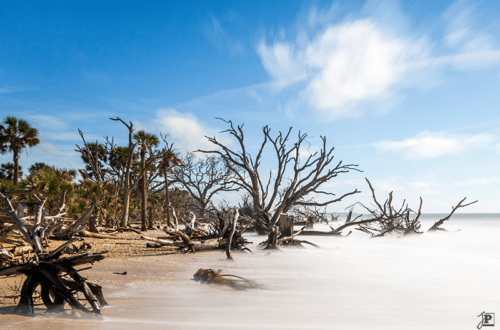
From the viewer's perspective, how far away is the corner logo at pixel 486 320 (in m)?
3.90

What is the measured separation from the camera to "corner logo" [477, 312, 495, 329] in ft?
12.8

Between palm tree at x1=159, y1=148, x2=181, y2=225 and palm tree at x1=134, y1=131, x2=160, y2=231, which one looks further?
palm tree at x1=159, y1=148, x2=181, y2=225

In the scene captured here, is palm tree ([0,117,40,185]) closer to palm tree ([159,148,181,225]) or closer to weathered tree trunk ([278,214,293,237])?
palm tree ([159,148,181,225])

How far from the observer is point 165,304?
13.5 ft

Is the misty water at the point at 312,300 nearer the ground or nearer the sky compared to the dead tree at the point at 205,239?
nearer the ground

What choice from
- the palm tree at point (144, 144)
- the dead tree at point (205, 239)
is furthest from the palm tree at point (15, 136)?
the dead tree at point (205, 239)

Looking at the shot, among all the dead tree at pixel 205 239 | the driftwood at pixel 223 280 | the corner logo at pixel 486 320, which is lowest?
the corner logo at pixel 486 320

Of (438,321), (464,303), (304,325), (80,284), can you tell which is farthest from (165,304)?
(464,303)

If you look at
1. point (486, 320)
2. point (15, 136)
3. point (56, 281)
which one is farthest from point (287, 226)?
point (15, 136)

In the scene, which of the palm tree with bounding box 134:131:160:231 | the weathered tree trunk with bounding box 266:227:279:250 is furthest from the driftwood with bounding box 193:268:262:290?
the palm tree with bounding box 134:131:160:231

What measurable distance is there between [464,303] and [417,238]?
12.9 metres

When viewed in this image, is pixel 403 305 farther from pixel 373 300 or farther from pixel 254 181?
pixel 254 181

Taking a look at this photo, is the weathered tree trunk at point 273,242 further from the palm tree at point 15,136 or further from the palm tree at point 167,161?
the palm tree at point 15,136

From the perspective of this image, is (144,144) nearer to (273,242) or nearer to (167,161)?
(167,161)
